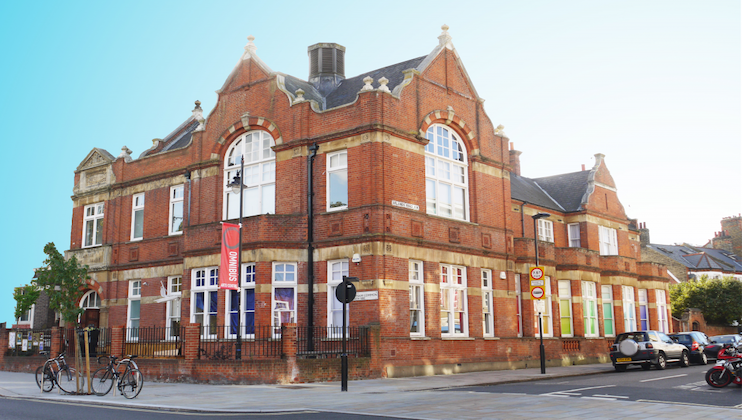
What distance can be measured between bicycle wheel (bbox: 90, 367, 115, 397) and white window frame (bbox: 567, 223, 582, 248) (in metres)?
26.9

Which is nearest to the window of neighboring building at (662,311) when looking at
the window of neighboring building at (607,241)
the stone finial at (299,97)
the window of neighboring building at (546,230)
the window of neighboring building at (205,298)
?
the window of neighboring building at (607,241)

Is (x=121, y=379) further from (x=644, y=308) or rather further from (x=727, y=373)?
(x=644, y=308)

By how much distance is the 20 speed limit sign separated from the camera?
23.2m

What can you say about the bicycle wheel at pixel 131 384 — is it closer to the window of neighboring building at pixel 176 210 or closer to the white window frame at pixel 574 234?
the window of neighboring building at pixel 176 210

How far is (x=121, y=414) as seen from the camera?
11.9 metres

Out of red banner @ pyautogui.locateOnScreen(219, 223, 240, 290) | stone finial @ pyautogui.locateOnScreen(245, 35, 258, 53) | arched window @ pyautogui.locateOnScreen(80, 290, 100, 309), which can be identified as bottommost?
arched window @ pyautogui.locateOnScreen(80, 290, 100, 309)

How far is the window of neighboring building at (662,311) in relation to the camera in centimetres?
3856

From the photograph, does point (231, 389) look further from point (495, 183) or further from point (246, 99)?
point (495, 183)

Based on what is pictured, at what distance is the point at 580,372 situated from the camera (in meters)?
23.8

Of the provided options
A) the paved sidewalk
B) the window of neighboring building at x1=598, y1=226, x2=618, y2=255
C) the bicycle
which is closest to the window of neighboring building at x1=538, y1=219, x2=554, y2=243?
the window of neighboring building at x1=598, y1=226, x2=618, y2=255

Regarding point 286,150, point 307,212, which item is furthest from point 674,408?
point 286,150

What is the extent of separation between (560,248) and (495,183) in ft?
24.2

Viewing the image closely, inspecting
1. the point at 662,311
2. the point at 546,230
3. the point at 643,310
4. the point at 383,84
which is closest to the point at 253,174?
the point at 383,84

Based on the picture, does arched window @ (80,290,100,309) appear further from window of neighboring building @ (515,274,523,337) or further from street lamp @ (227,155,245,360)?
window of neighboring building @ (515,274,523,337)
